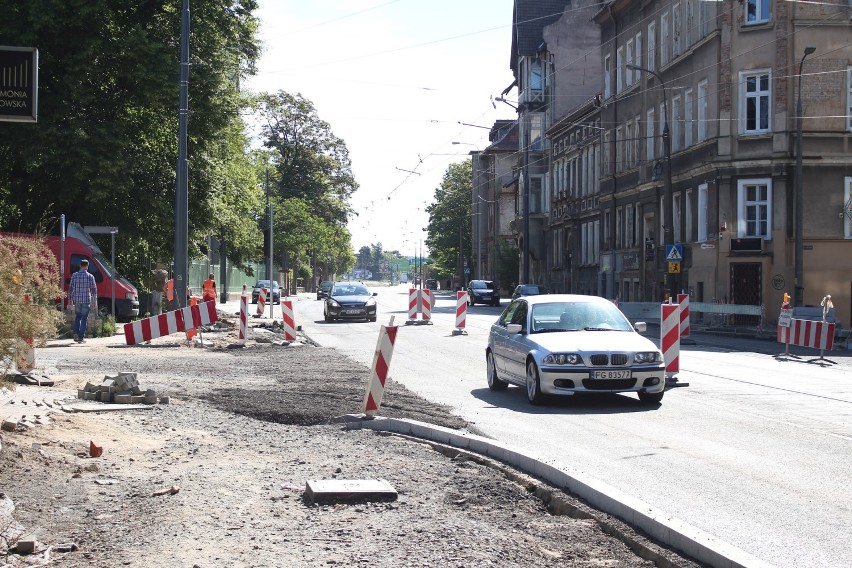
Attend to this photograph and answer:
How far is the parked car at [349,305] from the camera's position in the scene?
40000 millimetres

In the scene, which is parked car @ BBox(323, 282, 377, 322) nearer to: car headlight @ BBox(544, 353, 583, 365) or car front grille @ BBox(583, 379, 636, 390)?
car headlight @ BBox(544, 353, 583, 365)

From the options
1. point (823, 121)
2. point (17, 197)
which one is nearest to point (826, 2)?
point (823, 121)

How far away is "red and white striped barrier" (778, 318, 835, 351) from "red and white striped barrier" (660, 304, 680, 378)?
980 cm

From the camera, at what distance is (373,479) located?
25.9 ft

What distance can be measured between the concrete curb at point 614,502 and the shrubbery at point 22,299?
139 inches

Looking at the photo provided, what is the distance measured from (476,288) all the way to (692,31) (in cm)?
2899

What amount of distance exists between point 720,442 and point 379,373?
3.60m

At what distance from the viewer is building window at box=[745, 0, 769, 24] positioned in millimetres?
40781

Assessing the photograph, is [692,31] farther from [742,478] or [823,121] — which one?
[742,478]

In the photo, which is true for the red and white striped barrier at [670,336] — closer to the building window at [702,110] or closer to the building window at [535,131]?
the building window at [702,110]

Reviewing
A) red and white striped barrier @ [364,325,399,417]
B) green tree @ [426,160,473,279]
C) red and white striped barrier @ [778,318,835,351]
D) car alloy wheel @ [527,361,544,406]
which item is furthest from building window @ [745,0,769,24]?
green tree @ [426,160,473,279]

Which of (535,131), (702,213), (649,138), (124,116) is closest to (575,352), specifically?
(124,116)

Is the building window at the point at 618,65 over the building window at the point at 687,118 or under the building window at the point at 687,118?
over

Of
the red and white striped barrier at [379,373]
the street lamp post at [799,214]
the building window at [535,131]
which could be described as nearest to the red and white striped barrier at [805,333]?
the street lamp post at [799,214]
